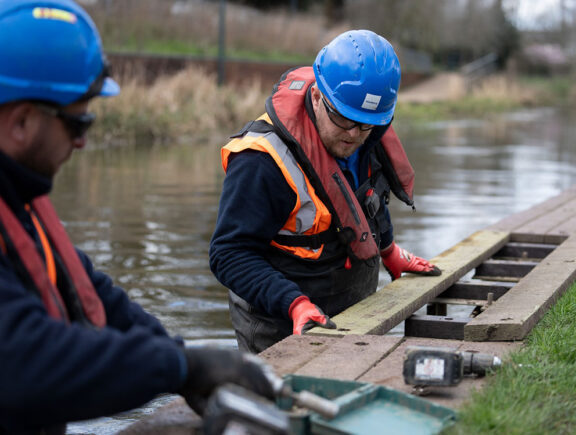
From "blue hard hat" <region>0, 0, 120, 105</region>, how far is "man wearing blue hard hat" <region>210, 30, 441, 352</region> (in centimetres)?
183

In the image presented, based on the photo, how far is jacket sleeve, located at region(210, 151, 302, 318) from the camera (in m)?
4.26

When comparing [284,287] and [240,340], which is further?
[240,340]

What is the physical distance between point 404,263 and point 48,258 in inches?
125

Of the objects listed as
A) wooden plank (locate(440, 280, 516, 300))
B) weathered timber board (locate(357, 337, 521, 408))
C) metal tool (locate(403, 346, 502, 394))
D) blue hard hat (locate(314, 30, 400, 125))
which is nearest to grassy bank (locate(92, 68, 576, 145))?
wooden plank (locate(440, 280, 516, 300))

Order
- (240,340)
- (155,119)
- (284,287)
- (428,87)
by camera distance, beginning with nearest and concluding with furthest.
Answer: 1. (284,287)
2. (240,340)
3. (155,119)
4. (428,87)

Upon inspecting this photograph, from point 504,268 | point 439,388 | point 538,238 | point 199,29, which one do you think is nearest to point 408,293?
point 504,268

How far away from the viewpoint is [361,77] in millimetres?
4164

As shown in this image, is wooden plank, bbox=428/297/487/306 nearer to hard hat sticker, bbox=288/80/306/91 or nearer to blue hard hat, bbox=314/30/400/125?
blue hard hat, bbox=314/30/400/125

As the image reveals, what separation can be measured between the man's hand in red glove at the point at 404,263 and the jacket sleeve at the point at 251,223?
1.25 m

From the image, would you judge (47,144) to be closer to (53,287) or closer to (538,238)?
(53,287)

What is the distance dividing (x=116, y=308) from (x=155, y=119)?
14.9 metres

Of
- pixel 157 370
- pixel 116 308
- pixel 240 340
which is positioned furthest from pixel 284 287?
pixel 157 370

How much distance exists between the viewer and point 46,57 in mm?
2404

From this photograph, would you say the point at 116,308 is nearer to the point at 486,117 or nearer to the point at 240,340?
the point at 240,340
